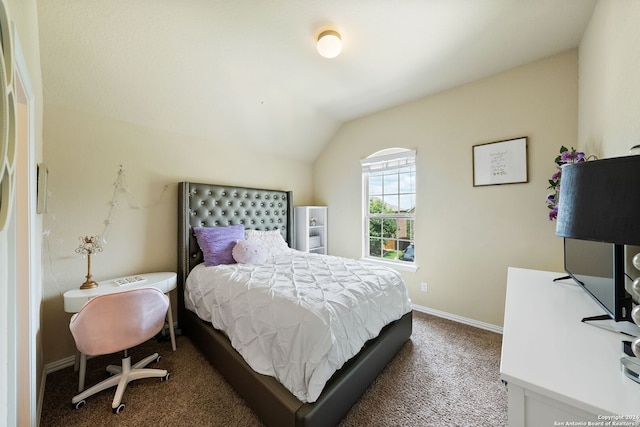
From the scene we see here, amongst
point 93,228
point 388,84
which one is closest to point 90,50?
point 93,228

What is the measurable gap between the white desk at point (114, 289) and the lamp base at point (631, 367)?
2.69 meters

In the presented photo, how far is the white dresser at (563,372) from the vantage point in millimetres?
609

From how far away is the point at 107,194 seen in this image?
86.4 inches

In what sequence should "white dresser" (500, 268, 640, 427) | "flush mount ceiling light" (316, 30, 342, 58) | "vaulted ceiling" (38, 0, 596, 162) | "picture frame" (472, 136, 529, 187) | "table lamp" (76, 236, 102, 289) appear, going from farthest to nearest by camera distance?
"picture frame" (472, 136, 529, 187), "table lamp" (76, 236, 102, 289), "flush mount ceiling light" (316, 30, 342, 58), "vaulted ceiling" (38, 0, 596, 162), "white dresser" (500, 268, 640, 427)

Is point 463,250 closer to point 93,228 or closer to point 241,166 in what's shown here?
point 241,166

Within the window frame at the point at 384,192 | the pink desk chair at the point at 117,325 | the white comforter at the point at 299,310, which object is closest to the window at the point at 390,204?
the window frame at the point at 384,192

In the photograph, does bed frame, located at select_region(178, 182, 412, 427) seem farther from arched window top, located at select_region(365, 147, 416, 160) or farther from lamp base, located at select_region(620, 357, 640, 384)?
arched window top, located at select_region(365, 147, 416, 160)

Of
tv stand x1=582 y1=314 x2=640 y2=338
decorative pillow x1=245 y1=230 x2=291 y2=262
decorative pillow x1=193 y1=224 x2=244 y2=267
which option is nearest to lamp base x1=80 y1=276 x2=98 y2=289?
decorative pillow x1=193 y1=224 x2=244 y2=267

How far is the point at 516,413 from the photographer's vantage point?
28.1 inches

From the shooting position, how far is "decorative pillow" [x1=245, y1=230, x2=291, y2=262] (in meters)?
2.91

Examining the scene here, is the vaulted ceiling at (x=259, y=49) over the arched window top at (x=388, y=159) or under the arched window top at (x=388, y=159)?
over

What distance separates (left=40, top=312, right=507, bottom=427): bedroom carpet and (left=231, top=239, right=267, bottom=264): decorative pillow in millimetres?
926

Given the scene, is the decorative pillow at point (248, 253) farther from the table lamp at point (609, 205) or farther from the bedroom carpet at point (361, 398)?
the table lamp at point (609, 205)

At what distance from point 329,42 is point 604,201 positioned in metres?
1.88
